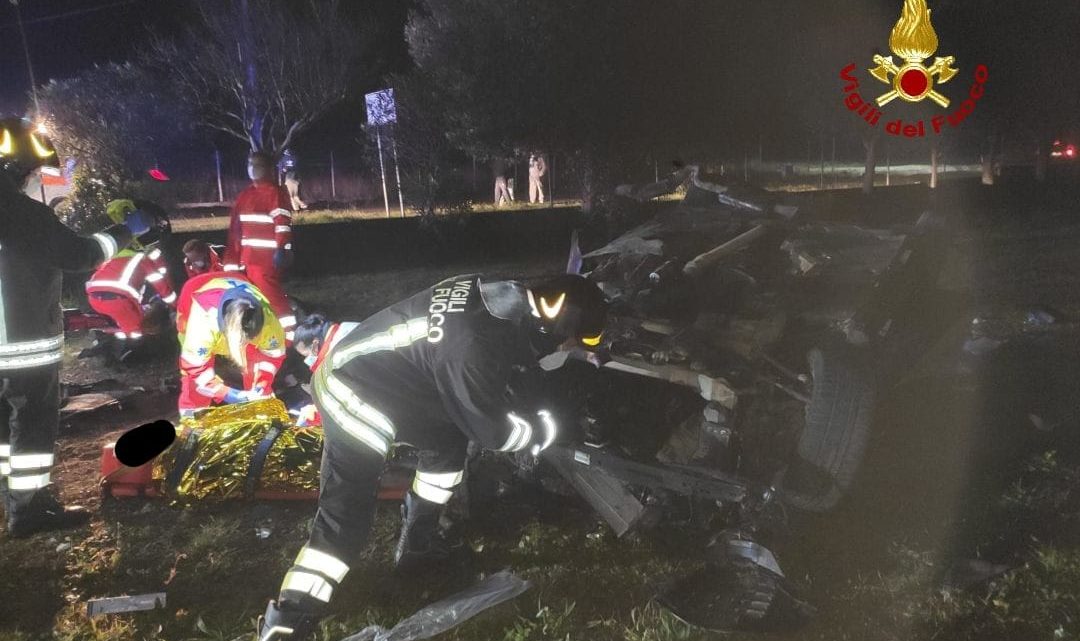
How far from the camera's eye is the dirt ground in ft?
9.86

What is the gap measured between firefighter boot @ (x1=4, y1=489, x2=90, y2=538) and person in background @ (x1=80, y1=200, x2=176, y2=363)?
→ 90.8 inches

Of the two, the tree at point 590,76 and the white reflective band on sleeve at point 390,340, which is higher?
the tree at point 590,76

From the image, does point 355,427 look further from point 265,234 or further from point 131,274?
point 131,274

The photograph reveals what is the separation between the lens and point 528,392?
3863 mm

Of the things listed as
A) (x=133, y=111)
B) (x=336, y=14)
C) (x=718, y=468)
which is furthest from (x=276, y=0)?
(x=718, y=468)

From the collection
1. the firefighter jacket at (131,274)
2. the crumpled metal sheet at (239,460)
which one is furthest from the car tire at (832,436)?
the firefighter jacket at (131,274)

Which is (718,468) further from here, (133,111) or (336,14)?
(133,111)

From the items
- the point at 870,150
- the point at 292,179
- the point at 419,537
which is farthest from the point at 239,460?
the point at 870,150

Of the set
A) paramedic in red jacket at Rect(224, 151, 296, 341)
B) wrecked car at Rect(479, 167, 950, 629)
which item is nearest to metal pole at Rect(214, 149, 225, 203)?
paramedic in red jacket at Rect(224, 151, 296, 341)

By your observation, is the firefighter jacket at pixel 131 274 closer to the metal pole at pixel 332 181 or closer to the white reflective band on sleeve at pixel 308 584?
the white reflective band on sleeve at pixel 308 584

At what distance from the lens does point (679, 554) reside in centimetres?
352

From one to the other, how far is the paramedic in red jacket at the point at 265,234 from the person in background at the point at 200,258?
0.11m

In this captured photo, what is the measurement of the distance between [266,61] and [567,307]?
19.1 metres

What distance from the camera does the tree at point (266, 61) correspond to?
1875cm
